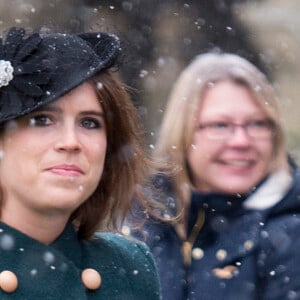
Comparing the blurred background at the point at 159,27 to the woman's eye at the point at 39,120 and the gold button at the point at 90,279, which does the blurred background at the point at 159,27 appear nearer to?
the gold button at the point at 90,279

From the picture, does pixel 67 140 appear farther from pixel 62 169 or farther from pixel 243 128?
pixel 243 128

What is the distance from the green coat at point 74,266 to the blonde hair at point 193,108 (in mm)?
642

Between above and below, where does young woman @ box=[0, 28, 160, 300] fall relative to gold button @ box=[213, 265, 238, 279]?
above

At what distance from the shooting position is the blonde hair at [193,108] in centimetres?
403

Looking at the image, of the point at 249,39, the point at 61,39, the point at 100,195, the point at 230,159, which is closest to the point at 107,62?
the point at 61,39

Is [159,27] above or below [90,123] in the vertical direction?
below

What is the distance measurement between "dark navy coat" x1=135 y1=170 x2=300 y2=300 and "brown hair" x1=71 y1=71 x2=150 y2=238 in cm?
57

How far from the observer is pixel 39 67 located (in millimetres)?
2971

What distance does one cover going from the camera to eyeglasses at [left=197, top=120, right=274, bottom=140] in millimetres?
3992

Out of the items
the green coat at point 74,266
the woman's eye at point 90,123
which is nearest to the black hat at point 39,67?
the woman's eye at point 90,123

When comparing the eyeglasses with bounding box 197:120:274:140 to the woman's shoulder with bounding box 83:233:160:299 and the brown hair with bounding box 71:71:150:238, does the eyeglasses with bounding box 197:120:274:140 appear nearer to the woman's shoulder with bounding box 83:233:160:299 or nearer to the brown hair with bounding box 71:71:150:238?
the brown hair with bounding box 71:71:150:238

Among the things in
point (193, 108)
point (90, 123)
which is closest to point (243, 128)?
point (193, 108)

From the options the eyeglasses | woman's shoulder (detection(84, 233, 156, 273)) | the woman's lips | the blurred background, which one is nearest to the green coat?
woman's shoulder (detection(84, 233, 156, 273))

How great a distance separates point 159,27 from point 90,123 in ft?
16.4
